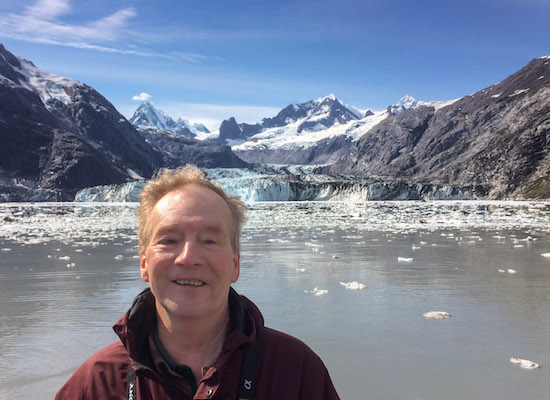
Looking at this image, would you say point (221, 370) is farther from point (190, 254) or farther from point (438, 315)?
point (438, 315)

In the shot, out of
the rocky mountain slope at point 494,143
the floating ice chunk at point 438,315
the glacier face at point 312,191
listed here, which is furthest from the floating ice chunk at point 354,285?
the rocky mountain slope at point 494,143

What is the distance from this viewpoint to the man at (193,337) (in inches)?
70.5

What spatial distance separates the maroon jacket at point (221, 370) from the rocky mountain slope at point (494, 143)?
330 ft

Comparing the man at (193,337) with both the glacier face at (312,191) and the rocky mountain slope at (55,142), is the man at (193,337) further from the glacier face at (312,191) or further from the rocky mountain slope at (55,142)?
the rocky mountain slope at (55,142)

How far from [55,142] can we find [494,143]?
12442 centimetres

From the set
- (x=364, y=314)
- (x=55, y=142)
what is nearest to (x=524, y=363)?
(x=364, y=314)

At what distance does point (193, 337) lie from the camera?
1.91 meters

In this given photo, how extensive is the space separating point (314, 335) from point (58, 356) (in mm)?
2688

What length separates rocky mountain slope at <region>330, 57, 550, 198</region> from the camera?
347 ft

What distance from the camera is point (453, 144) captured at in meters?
167

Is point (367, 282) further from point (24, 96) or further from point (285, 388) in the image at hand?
point (24, 96)

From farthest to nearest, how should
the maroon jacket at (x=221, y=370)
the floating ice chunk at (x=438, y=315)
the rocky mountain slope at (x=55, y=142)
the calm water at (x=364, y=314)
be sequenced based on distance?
the rocky mountain slope at (x=55, y=142) < the floating ice chunk at (x=438, y=315) < the calm water at (x=364, y=314) < the maroon jacket at (x=221, y=370)

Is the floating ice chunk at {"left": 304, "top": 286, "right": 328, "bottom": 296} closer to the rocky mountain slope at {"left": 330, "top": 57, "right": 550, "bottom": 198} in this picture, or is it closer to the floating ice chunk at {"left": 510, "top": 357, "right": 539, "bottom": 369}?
the floating ice chunk at {"left": 510, "top": 357, "right": 539, "bottom": 369}

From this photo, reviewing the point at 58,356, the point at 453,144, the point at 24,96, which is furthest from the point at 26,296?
the point at 453,144
